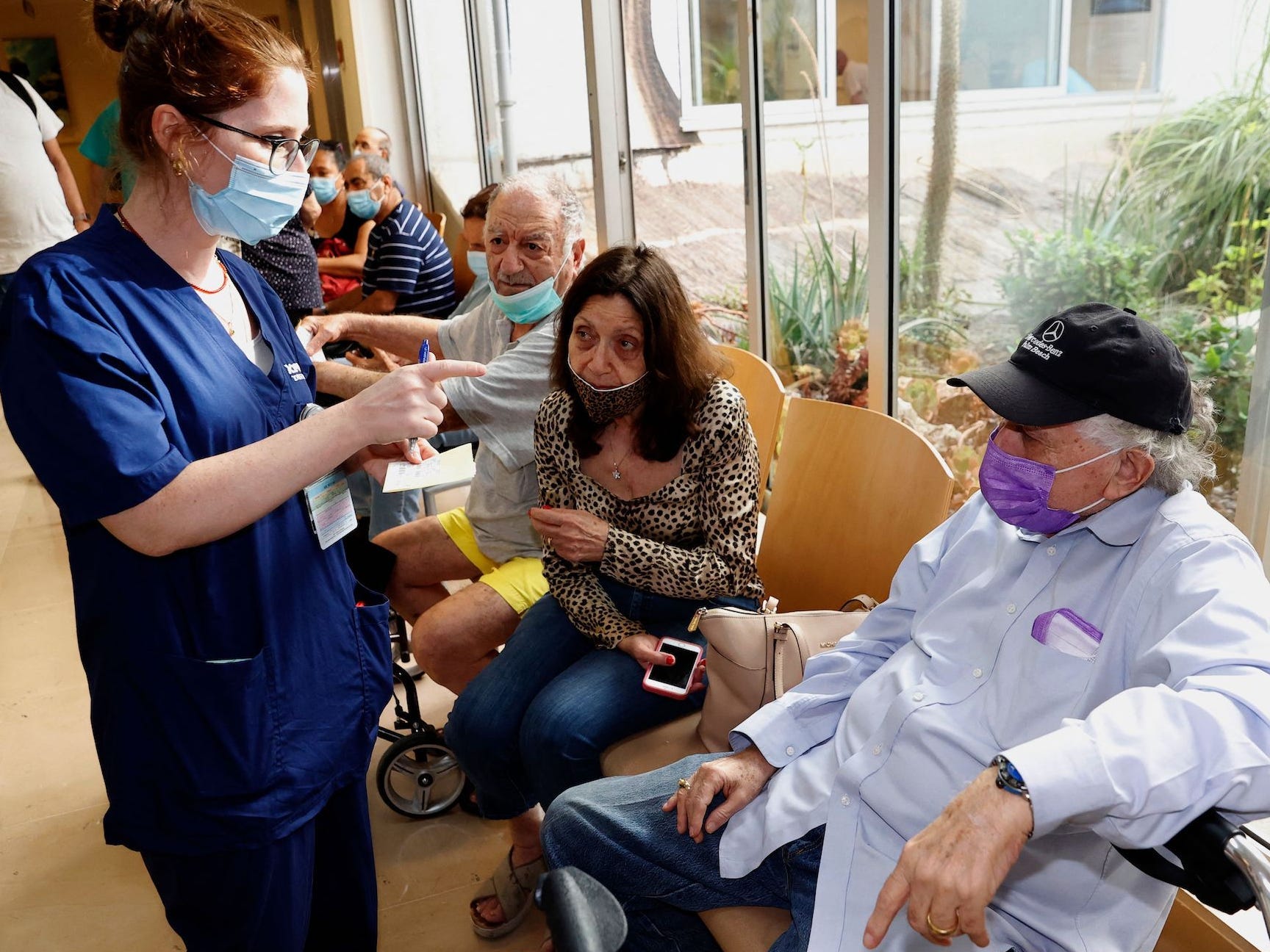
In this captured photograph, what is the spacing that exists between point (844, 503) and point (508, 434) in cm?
82

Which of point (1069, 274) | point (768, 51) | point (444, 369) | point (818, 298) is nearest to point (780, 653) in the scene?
point (444, 369)

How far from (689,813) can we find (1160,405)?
2.68ft

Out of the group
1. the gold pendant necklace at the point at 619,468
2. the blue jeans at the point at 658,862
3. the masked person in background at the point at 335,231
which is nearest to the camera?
the blue jeans at the point at 658,862

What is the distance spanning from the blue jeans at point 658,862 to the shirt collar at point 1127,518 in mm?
548

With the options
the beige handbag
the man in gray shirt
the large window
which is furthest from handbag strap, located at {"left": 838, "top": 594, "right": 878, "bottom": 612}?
the large window

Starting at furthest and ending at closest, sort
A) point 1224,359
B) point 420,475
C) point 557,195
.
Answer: point 557,195, point 1224,359, point 420,475

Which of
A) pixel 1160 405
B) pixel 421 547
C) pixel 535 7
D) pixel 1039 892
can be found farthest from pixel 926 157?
pixel 535 7

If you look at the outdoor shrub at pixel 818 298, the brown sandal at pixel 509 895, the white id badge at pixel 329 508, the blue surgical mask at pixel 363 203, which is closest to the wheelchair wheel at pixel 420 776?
the brown sandal at pixel 509 895

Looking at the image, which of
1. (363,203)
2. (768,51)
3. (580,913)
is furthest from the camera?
(363,203)

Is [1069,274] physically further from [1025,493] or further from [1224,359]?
[1025,493]

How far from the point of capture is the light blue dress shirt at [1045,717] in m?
0.95

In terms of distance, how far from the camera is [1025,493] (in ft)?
4.21

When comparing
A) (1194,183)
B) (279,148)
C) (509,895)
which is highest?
(279,148)

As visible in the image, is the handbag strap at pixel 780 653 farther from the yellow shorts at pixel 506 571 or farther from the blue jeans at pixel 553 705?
the yellow shorts at pixel 506 571
